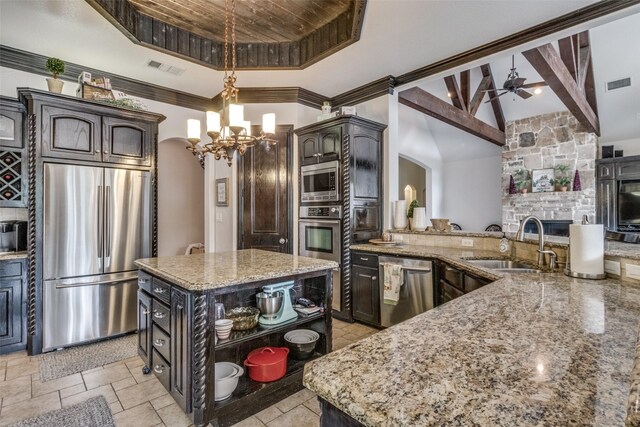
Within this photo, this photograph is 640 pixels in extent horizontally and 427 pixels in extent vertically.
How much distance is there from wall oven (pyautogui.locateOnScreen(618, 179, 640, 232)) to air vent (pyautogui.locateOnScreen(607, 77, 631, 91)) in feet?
6.26

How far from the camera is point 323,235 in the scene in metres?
3.94

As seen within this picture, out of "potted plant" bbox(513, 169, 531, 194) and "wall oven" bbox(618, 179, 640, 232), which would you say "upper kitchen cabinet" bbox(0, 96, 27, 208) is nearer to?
"potted plant" bbox(513, 169, 531, 194)

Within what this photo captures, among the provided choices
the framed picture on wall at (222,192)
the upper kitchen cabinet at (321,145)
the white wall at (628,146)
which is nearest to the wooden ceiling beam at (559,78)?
the white wall at (628,146)

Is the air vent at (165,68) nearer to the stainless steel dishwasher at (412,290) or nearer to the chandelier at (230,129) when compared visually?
the chandelier at (230,129)

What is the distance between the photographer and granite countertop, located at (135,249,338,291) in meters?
1.81

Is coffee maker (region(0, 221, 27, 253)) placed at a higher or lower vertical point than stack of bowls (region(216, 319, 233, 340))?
higher

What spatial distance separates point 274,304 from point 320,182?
6.86 ft

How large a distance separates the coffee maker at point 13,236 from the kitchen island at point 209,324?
6.07ft

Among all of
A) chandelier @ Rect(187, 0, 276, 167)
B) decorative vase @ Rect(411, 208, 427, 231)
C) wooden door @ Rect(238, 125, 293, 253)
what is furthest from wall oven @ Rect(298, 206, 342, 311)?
chandelier @ Rect(187, 0, 276, 167)

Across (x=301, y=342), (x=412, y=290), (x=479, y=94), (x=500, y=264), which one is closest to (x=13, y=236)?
(x=301, y=342)

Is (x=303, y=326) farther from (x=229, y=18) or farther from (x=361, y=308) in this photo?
(x=229, y=18)

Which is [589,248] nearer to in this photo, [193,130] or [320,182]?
[320,182]

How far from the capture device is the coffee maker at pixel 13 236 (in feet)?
10.4

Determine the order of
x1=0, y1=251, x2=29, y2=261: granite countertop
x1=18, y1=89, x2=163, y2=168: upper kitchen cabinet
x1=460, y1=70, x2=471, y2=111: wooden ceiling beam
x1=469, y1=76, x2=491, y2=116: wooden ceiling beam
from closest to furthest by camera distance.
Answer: x1=0, y1=251, x2=29, y2=261: granite countertop, x1=18, y1=89, x2=163, y2=168: upper kitchen cabinet, x1=460, y1=70, x2=471, y2=111: wooden ceiling beam, x1=469, y1=76, x2=491, y2=116: wooden ceiling beam
